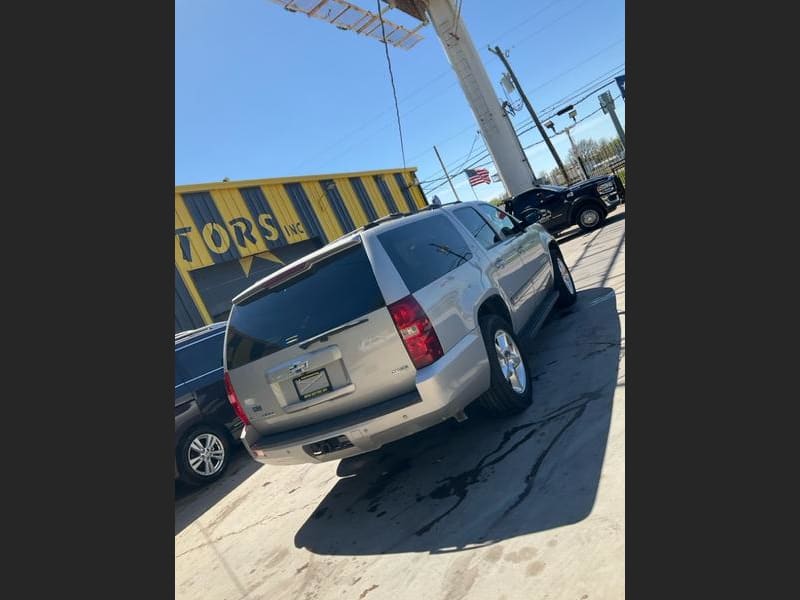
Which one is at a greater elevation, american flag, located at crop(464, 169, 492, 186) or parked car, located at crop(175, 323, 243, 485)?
american flag, located at crop(464, 169, 492, 186)

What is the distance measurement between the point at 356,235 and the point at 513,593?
2419 millimetres

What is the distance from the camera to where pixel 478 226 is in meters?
4.98

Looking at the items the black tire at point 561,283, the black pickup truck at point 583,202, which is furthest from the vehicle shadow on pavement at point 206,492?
the black pickup truck at point 583,202

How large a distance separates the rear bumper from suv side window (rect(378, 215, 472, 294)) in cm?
57

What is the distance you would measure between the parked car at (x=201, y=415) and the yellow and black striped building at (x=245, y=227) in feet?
24.1

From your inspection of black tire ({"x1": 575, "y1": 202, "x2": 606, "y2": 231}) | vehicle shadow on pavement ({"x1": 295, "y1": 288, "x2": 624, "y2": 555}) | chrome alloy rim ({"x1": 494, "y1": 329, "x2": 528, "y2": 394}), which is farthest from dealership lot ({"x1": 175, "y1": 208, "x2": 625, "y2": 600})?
black tire ({"x1": 575, "y1": 202, "x2": 606, "y2": 231})

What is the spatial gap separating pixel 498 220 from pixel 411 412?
130 inches

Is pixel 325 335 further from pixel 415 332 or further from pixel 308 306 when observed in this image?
pixel 415 332

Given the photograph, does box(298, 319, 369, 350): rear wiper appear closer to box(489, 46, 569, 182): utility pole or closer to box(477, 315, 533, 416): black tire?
box(477, 315, 533, 416): black tire

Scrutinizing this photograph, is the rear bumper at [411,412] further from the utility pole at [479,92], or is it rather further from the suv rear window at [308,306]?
the utility pole at [479,92]

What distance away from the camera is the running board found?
4.53m
